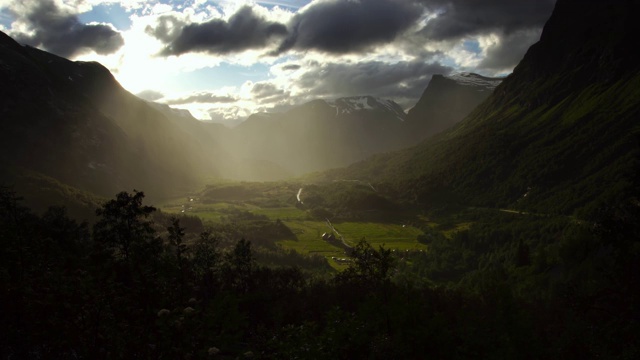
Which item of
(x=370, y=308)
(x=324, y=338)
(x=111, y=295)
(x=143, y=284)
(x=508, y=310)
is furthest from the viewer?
(x=508, y=310)

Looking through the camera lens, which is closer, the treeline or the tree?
the treeline

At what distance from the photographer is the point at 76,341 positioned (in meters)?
16.7

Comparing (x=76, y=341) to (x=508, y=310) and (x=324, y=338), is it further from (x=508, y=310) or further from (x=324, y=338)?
(x=508, y=310)

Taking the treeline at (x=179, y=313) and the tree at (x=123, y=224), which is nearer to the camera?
the treeline at (x=179, y=313)

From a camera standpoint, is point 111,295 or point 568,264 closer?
point 111,295

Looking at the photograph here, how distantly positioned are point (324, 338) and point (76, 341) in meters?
14.9

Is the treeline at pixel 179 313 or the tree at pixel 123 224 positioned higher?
the tree at pixel 123 224

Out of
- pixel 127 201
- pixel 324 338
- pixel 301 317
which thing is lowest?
pixel 301 317

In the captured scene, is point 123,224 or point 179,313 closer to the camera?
point 179,313

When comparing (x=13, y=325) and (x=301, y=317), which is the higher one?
(x=13, y=325)

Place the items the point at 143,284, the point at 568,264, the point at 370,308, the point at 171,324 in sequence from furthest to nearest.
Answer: the point at 568,264
the point at 370,308
the point at 143,284
the point at 171,324

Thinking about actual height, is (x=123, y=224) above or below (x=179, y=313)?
above

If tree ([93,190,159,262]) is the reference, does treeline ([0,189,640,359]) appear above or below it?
below

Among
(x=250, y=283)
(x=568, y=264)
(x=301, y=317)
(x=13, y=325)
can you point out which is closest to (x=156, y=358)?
(x=13, y=325)
